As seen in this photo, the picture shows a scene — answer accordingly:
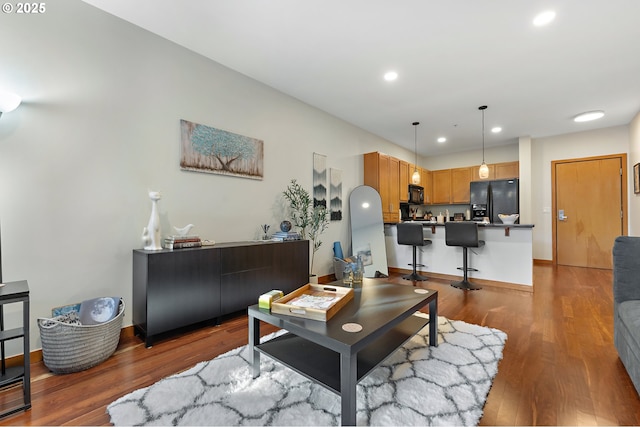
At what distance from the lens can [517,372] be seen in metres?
1.85

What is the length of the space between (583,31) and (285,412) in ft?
12.6

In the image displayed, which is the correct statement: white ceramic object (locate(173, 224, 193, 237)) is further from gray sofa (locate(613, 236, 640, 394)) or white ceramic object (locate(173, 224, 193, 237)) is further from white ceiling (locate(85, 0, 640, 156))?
gray sofa (locate(613, 236, 640, 394))

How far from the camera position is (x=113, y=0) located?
Answer: 7.22 ft

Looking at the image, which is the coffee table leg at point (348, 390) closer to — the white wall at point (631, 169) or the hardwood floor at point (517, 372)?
the hardwood floor at point (517, 372)

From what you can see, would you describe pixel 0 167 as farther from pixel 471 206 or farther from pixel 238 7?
pixel 471 206

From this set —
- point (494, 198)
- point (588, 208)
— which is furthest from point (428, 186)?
point (588, 208)

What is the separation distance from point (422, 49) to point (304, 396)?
10.4 feet

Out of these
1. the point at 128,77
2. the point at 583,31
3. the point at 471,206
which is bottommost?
the point at 471,206

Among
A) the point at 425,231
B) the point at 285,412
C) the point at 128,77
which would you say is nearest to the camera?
the point at 285,412

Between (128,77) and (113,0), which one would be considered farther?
(128,77)

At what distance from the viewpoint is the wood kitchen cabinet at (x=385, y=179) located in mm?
5238

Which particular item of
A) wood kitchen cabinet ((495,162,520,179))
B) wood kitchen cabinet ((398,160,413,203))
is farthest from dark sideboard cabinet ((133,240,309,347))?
wood kitchen cabinet ((495,162,520,179))

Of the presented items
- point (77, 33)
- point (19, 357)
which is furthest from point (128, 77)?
point (19, 357)

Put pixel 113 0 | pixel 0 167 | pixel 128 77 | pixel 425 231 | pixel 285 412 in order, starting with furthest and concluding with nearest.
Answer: pixel 425 231, pixel 128 77, pixel 113 0, pixel 0 167, pixel 285 412
